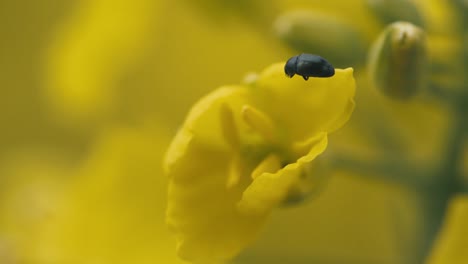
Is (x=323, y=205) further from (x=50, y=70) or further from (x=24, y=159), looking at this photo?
(x=24, y=159)

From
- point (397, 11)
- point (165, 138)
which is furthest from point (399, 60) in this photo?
point (165, 138)

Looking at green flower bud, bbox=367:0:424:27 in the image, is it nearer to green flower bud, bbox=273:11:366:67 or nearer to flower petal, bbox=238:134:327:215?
green flower bud, bbox=273:11:366:67

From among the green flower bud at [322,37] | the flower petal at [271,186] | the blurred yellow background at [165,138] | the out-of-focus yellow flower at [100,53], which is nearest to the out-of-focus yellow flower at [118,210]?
the blurred yellow background at [165,138]

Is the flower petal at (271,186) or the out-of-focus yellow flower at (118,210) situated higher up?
the out-of-focus yellow flower at (118,210)

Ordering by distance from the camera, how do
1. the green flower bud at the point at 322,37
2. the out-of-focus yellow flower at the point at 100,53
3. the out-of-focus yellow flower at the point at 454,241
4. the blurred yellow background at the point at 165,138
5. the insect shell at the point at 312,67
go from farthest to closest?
the out-of-focus yellow flower at the point at 100,53 → the blurred yellow background at the point at 165,138 → the green flower bud at the point at 322,37 → the out-of-focus yellow flower at the point at 454,241 → the insect shell at the point at 312,67

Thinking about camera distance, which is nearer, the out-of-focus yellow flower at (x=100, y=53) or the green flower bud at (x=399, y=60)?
the green flower bud at (x=399, y=60)

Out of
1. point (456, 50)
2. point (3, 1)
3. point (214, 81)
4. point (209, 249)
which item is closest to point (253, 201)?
point (209, 249)

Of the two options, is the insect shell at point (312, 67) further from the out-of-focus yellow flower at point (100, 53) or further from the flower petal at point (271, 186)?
the out-of-focus yellow flower at point (100, 53)
